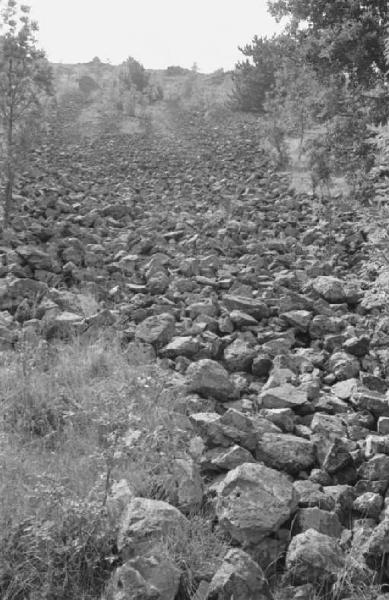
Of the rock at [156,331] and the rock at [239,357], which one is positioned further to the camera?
the rock at [156,331]

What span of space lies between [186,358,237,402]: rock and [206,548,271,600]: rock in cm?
194

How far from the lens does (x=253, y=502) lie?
3002 millimetres

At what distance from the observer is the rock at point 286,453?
12.0ft

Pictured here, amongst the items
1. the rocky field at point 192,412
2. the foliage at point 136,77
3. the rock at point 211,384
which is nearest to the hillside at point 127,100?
the foliage at point 136,77

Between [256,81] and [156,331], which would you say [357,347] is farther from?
[256,81]

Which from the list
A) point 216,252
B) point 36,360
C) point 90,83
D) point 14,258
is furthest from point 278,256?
point 90,83

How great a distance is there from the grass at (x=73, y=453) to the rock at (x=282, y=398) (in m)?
0.71

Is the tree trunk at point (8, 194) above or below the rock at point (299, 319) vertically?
above

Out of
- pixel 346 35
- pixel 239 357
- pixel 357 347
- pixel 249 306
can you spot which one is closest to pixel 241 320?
pixel 249 306

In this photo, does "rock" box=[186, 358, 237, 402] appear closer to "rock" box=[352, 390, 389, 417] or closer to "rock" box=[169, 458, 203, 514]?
"rock" box=[352, 390, 389, 417]

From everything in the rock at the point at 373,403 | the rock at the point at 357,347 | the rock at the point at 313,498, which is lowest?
the rock at the point at 313,498

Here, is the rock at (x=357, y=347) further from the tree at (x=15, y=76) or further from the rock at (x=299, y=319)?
the tree at (x=15, y=76)

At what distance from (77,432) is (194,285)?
3.50 m

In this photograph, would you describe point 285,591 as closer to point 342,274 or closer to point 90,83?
point 342,274
